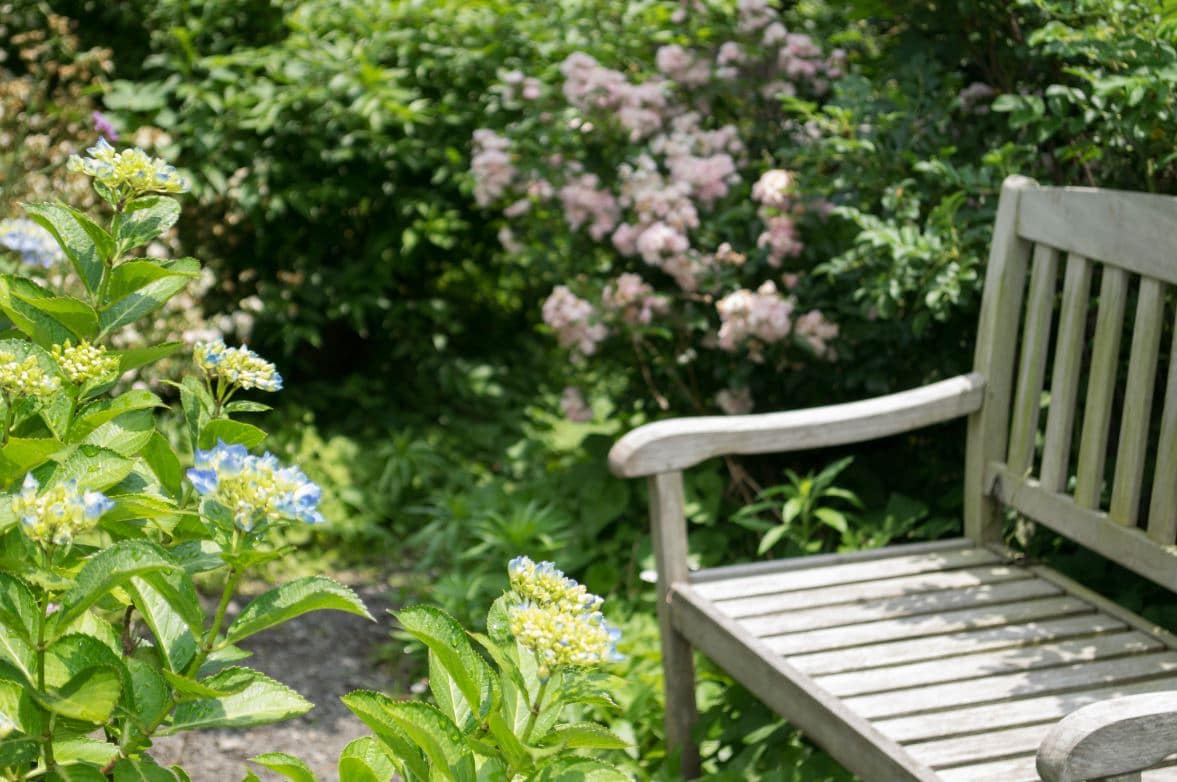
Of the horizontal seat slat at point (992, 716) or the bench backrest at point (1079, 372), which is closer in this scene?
the horizontal seat slat at point (992, 716)

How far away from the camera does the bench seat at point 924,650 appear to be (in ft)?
6.28

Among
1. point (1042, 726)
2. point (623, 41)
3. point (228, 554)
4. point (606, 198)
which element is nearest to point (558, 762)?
point (228, 554)

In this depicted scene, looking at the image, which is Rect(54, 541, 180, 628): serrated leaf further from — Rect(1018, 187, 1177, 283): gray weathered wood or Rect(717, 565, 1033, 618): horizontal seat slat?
Rect(1018, 187, 1177, 283): gray weathered wood

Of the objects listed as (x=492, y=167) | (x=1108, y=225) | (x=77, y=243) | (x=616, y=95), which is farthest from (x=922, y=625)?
(x=492, y=167)

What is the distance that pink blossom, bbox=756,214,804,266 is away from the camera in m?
3.29

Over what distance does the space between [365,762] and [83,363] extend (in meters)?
0.42

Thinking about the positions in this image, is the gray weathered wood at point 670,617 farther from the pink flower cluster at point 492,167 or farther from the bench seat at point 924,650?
the pink flower cluster at point 492,167

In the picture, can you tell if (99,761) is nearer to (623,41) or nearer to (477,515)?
(477,515)

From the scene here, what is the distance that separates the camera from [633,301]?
136 inches

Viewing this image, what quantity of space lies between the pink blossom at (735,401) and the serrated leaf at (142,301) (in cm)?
224

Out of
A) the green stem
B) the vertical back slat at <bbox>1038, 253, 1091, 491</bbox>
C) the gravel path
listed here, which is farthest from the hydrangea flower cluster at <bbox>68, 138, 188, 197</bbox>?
the gravel path

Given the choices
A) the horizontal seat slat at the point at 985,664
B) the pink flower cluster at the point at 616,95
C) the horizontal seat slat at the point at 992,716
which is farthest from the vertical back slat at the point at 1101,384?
the pink flower cluster at the point at 616,95

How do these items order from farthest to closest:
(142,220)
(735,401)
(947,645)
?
(735,401) → (947,645) → (142,220)

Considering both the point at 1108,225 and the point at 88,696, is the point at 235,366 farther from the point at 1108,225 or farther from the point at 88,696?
the point at 1108,225
